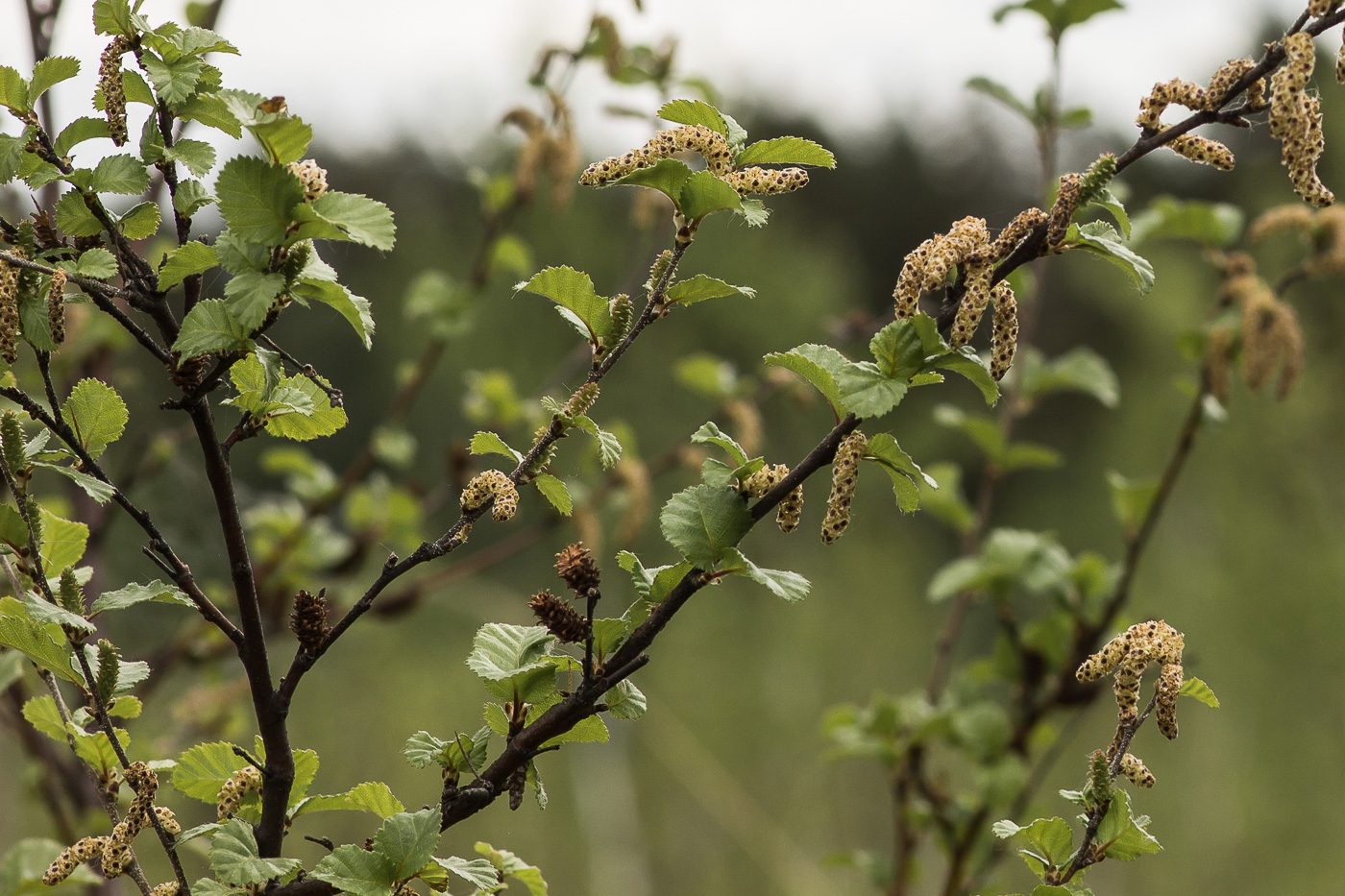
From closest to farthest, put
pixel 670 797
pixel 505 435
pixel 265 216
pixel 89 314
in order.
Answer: pixel 265 216 < pixel 89 314 < pixel 505 435 < pixel 670 797

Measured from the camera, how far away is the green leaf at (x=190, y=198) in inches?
13.3

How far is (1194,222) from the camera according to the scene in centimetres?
91

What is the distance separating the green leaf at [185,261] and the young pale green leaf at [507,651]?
16cm

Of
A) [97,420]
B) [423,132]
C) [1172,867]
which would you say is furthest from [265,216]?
[1172,867]

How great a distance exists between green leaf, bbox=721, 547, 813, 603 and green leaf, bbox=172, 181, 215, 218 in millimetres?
207

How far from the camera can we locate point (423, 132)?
2.18m

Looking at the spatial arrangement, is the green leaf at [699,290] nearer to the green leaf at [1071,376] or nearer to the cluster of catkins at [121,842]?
the cluster of catkins at [121,842]

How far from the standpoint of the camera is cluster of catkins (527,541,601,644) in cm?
35

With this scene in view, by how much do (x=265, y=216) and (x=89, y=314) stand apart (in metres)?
0.74

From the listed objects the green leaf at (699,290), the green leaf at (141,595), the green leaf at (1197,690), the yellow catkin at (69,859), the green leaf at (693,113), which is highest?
the green leaf at (693,113)

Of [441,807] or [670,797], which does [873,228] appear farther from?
[441,807]

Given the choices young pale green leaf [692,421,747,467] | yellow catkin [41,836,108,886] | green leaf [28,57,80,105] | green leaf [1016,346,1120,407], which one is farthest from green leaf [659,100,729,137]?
green leaf [1016,346,1120,407]

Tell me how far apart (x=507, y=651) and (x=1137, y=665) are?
23 cm

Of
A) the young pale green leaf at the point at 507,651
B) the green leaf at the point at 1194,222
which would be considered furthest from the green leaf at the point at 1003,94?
the young pale green leaf at the point at 507,651
